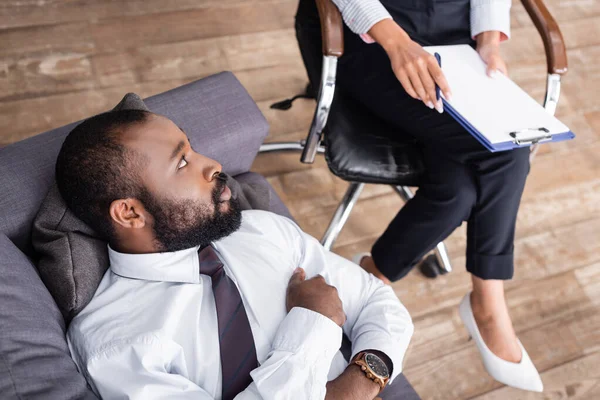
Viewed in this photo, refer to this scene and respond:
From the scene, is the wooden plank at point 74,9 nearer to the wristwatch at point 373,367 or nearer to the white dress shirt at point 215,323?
the white dress shirt at point 215,323

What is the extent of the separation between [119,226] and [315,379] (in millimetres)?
493

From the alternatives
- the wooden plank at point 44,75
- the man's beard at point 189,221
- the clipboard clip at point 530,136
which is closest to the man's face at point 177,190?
the man's beard at point 189,221

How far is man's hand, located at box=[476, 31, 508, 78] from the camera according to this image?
5.16ft

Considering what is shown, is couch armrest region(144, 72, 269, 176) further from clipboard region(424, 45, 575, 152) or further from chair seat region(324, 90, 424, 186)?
clipboard region(424, 45, 575, 152)

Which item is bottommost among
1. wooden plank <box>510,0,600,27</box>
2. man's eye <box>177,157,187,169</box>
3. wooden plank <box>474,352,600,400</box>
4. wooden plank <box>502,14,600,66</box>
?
wooden plank <box>474,352,600,400</box>

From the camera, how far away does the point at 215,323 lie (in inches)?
45.9

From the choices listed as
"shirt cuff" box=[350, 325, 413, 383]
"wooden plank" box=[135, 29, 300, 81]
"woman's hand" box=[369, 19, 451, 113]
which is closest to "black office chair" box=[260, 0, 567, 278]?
"woman's hand" box=[369, 19, 451, 113]

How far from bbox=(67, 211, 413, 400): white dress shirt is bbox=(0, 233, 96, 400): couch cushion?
54 mm

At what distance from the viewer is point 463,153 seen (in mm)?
1562

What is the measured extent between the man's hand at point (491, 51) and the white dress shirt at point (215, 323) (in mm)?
684

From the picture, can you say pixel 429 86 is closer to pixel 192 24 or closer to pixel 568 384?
pixel 568 384

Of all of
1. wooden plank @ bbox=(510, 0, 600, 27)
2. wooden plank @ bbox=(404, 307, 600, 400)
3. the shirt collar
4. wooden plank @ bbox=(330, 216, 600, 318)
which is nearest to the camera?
the shirt collar

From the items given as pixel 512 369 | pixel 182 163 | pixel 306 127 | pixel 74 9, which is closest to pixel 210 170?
pixel 182 163

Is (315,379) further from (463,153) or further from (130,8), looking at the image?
(130,8)
